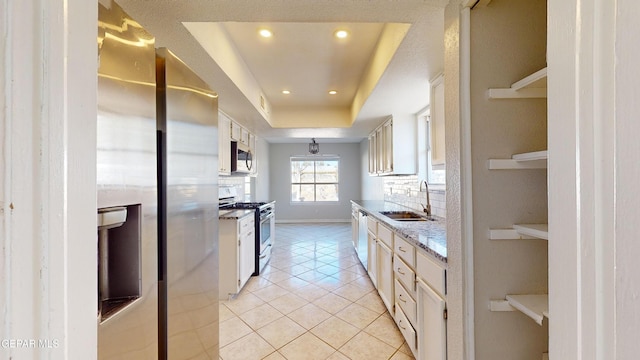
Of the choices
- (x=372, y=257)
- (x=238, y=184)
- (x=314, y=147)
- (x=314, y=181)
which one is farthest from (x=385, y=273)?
(x=314, y=181)

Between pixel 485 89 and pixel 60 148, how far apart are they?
1.49 m

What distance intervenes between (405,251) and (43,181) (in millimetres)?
1929

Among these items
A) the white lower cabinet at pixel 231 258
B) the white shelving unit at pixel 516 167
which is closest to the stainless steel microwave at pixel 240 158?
the white lower cabinet at pixel 231 258

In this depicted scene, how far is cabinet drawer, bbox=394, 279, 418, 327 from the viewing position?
1794 mm

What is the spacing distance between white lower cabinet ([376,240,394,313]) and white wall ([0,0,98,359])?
2164 millimetres

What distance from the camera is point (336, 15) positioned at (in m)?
1.50

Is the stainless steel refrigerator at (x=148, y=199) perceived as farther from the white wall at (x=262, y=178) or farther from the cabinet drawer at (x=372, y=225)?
Answer: the white wall at (x=262, y=178)

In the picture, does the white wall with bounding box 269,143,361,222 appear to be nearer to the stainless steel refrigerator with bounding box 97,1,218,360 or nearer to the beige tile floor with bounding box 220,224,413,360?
the beige tile floor with bounding box 220,224,413,360

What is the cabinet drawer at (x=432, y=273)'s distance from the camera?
140cm

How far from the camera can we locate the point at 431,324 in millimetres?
1545

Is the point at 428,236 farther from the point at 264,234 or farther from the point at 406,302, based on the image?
the point at 264,234

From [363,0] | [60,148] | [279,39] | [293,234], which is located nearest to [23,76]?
[60,148]

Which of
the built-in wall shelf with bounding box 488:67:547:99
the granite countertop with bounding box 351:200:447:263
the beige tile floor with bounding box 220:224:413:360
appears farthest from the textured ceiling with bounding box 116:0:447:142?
the beige tile floor with bounding box 220:224:413:360

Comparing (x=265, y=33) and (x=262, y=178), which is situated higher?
(x=265, y=33)
